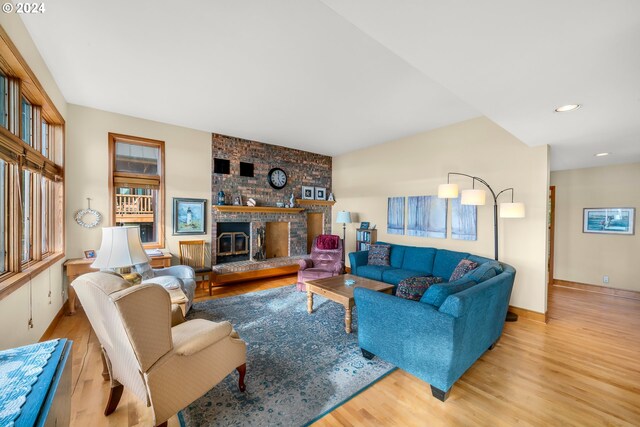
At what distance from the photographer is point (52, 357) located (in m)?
1.17

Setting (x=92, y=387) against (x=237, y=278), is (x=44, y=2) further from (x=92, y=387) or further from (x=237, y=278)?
(x=237, y=278)

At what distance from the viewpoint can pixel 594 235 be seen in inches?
194

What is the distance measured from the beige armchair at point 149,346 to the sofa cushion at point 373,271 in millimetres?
3114

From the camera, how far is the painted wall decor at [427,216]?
451 cm

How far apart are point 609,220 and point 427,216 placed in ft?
A: 11.2

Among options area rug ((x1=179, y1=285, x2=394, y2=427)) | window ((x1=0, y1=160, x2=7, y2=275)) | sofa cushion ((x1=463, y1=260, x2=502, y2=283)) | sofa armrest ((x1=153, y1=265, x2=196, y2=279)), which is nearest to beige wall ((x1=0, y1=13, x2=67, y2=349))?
window ((x1=0, y1=160, x2=7, y2=275))

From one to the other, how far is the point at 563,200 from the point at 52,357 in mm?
7538

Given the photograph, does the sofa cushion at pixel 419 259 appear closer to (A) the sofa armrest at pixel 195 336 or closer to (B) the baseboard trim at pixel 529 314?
(B) the baseboard trim at pixel 529 314

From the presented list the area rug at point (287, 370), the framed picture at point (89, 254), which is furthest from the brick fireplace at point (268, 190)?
the area rug at point (287, 370)

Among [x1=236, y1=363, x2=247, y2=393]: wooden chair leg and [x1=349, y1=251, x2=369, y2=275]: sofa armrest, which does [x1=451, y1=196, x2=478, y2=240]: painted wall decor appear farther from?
[x1=236, y1=363, x2=247, y2=393]: wooden chair leg

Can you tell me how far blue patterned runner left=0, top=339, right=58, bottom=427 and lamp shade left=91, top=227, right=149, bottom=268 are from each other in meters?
0.92

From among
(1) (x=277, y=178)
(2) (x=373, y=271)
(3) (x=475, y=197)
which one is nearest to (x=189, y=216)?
(1) (x=277, y=178)

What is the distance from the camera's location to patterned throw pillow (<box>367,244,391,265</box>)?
482 cm

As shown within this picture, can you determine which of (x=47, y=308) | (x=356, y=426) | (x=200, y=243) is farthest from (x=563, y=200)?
(x=47, y=308)
